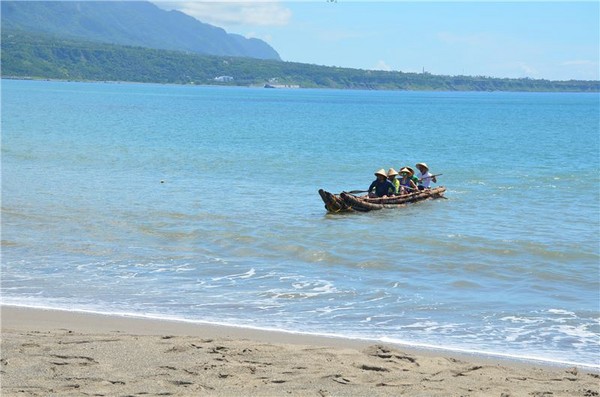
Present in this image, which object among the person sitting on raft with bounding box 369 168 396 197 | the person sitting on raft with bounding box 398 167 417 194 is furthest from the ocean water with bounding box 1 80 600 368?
the person sitting on raft with bounding box 369 168 396 197

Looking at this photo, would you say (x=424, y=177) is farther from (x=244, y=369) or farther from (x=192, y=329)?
(x=244, y=369)

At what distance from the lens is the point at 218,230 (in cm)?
1703

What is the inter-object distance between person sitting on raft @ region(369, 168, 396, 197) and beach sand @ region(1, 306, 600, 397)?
40.1ft

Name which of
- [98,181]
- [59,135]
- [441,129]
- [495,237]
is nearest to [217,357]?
[495,237]

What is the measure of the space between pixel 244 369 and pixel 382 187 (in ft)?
46.2

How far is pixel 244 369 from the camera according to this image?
24.5ft

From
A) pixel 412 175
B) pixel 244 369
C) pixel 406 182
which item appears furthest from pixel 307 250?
pixel 412 175

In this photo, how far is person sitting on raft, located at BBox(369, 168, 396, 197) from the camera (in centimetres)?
2111

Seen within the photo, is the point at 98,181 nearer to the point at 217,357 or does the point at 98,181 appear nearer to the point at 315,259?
the point at 315,259

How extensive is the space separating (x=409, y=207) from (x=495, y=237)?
14.6ft

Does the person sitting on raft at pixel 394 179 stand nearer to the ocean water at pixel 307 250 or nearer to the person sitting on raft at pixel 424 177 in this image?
the ocean water at pixel 307 250

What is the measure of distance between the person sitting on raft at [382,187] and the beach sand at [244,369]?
12221 millimetres

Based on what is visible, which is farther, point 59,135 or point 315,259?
point 59,135

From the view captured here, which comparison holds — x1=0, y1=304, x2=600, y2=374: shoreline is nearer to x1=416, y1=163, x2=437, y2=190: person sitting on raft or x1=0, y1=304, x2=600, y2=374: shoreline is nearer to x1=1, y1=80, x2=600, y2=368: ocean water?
x1=1, y1=80, x2=600, y2=368: ocean water
